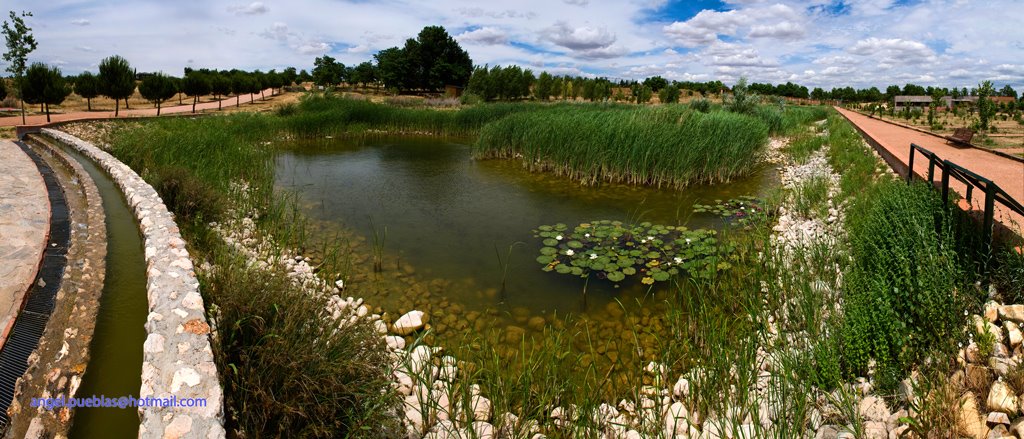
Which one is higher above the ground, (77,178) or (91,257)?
(77,178)

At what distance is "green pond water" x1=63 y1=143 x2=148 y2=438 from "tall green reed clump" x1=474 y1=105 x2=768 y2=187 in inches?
324

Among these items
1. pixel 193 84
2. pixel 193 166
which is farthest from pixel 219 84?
pixel 193 166

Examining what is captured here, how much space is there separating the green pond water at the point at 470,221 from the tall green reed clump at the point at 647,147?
0.36 metres

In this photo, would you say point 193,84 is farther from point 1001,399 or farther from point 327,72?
point 1001,399

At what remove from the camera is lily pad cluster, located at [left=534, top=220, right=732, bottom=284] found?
18.5 feet

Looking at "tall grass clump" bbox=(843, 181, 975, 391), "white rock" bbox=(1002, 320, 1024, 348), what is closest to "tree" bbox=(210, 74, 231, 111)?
"tall grass clump" bbox=(843, 181, 975, 391)

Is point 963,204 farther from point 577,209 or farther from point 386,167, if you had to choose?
point 386,167

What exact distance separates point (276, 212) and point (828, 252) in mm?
6719

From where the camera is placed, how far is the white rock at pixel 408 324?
14.6 feet

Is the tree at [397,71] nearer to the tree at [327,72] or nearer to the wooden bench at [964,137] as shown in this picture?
the tree at [327,72]

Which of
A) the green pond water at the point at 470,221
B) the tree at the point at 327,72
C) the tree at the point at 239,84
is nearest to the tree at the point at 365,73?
the tree at the point at 327,72

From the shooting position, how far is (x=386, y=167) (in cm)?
1305

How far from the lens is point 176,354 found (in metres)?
2.55

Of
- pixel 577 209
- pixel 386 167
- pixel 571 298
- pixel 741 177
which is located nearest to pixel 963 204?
pixel 571 298
